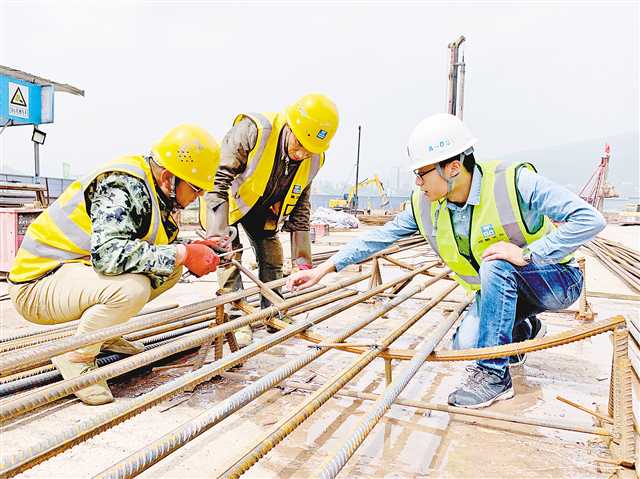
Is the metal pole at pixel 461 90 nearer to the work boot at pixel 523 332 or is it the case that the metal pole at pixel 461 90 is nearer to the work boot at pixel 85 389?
the work boot at pixel 523 332

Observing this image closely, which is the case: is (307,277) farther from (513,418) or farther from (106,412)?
(106,412)

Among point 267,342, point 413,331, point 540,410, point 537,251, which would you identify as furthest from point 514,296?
point 413,331

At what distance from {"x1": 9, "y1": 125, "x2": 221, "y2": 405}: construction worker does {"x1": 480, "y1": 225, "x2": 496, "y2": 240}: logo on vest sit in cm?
145

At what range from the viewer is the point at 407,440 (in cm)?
223

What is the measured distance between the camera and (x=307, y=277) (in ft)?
9.70

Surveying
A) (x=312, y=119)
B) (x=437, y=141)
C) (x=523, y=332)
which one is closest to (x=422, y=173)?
(x=437, y=141)

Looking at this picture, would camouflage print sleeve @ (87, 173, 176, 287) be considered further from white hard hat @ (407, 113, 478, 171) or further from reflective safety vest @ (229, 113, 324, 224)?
white hard hat @ (407, 113, 478, 171)

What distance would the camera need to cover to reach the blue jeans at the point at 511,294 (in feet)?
8.66

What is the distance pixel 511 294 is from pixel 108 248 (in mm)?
2009

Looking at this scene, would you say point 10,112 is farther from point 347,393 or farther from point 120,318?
point 347,393

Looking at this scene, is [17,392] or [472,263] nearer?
[17,392]

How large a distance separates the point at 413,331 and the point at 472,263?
1.40m

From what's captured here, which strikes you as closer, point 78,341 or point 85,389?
point 78,341

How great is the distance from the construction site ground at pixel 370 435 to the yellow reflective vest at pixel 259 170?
1.11 meters
